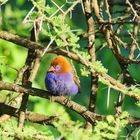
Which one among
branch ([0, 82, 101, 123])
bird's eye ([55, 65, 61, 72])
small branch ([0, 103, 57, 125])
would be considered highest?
bird's eye ([55, 65, 61, 72])

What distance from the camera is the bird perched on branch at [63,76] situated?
4.57 m

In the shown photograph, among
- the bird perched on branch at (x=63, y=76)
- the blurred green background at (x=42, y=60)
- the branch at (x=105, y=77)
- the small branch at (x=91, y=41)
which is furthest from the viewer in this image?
the bird perched on branch at (x=63, y=76)

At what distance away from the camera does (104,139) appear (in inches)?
109

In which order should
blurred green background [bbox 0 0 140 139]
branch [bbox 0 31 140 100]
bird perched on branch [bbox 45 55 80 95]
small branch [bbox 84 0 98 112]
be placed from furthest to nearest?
bird perched on branch [bbox 45 55 80 95], blurred green background [bbox 0 0 140 139], small branch [bbox 84 0 98 112], branch [bbox 0 31 140 100]

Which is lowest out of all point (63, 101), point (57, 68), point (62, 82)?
point (63, 101)

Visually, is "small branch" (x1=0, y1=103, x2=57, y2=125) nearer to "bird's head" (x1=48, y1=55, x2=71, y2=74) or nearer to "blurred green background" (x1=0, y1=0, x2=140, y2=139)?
"blurred green background" (x1=0, y1=0, x2=140, y2=139)

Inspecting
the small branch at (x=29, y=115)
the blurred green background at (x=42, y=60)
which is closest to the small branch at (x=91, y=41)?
the blurred green background at (x=42, y=60)

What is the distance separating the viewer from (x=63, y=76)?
4664 mm

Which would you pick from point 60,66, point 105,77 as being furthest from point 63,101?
point 60,66

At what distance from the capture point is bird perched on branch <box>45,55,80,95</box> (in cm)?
457

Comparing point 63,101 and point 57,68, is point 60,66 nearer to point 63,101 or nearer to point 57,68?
point 57,68

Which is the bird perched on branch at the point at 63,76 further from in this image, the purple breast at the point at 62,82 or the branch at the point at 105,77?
the branch at the point at 105,77

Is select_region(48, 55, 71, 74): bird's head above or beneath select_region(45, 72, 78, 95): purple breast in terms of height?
above

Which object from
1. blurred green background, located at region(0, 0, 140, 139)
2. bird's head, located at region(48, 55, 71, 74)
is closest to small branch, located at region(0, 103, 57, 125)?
blurred green background, located at region(0, 0, 140, 139)
